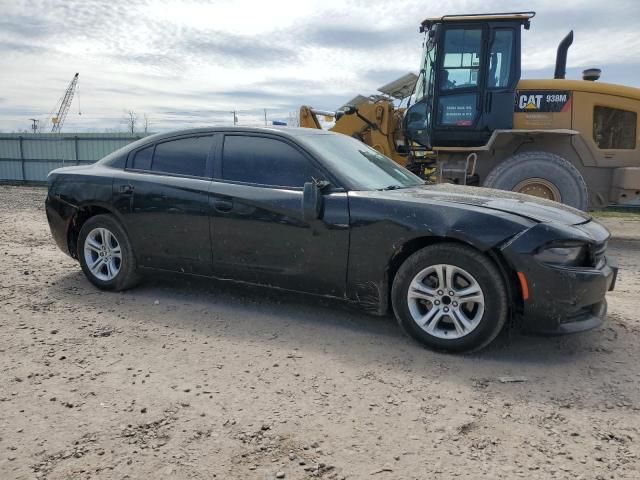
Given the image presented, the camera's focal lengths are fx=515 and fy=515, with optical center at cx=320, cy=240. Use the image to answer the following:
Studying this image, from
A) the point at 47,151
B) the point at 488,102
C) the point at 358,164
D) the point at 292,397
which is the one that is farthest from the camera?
the point at 47,151

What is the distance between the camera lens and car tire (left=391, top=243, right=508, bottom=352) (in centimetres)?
334

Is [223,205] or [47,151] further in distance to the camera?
[47,151]

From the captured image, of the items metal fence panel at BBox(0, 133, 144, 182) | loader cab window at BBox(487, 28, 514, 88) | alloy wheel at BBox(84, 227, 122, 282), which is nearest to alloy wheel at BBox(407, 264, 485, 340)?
alloy wheel at BBox(84, 227, 122, 282)

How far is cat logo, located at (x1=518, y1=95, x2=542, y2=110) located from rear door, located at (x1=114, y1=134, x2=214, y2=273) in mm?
5727

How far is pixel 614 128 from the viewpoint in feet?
27.5

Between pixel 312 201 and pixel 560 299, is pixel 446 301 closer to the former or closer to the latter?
pixel 560 299

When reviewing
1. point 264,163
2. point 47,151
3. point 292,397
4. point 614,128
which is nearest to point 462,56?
point 614,128

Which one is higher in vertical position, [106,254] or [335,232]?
[335,232]

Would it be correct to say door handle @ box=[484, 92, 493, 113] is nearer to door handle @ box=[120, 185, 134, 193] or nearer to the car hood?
the car hood

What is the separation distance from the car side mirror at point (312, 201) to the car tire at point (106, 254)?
192cm

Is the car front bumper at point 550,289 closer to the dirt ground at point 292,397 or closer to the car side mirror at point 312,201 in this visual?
the dirt ground at point 292,397

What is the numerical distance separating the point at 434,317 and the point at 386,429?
1.12 metres

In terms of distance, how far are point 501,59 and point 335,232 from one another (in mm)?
5737

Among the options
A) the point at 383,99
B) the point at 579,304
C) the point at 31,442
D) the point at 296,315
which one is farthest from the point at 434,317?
the point at 383,99
